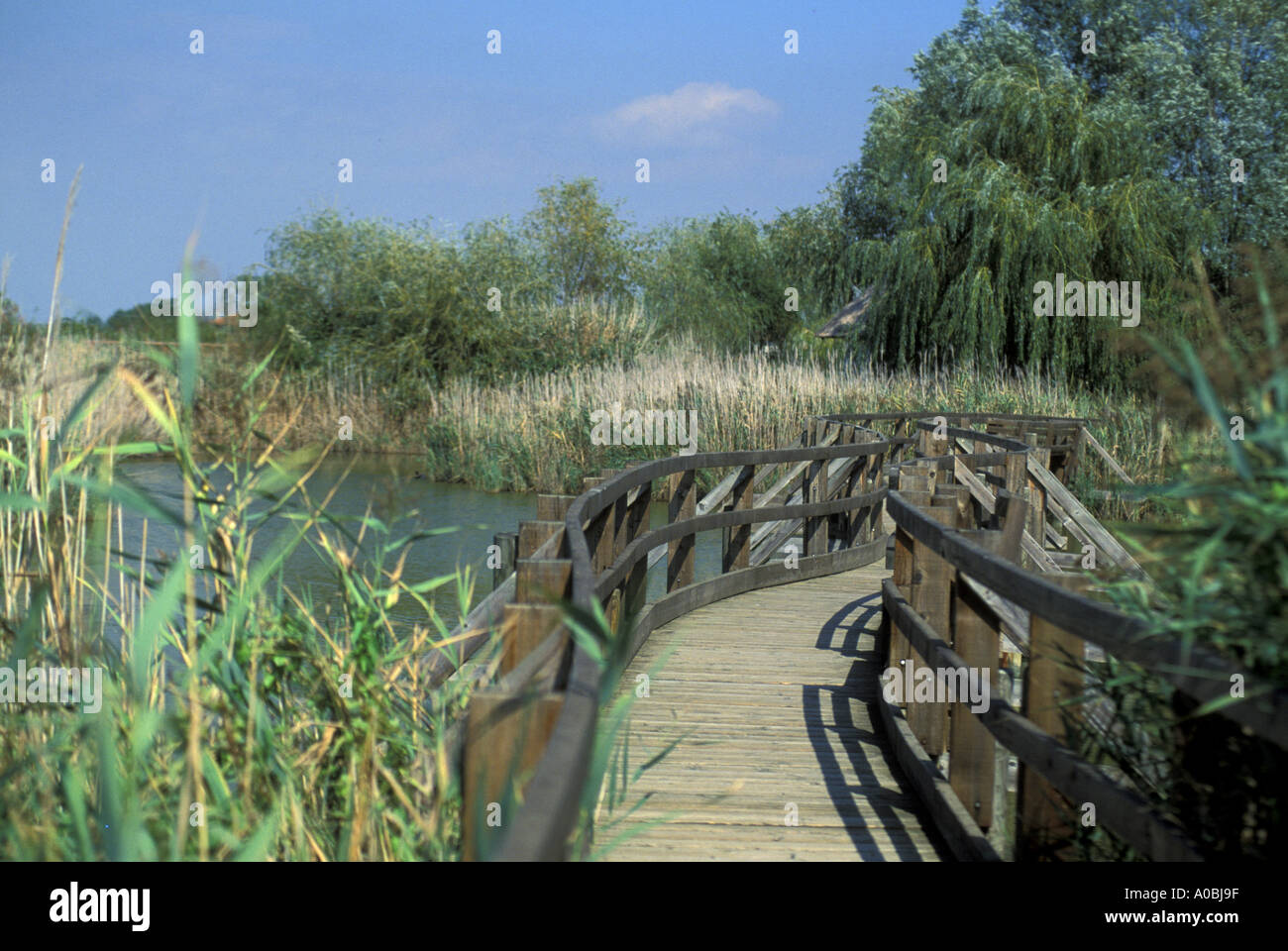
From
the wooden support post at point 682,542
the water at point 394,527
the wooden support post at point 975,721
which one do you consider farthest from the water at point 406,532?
the wooden support post at point 975,721

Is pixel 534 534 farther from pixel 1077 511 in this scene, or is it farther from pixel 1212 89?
pixel 1212 89

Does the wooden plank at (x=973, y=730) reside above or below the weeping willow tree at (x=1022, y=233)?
below

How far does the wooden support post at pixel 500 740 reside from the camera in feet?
5.98

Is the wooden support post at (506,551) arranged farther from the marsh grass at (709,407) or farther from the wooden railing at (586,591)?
the marsh grass at (709,407)

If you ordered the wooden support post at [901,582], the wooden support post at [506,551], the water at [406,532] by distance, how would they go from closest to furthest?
the wooden support post at [901,582], the water at [406,532], the wooden support post at [506,551]

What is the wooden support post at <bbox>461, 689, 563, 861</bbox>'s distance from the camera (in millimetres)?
1824

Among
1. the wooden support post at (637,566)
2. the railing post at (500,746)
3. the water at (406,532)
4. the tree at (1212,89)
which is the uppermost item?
the tree at (1212,89)

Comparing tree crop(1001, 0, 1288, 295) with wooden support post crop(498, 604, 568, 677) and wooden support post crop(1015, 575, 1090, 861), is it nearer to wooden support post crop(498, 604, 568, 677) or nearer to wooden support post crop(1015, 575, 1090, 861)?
wooden support post crop(1015, 575, 1090, 861)

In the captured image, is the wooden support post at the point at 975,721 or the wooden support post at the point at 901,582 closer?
the wooden support post at the point at 975,721

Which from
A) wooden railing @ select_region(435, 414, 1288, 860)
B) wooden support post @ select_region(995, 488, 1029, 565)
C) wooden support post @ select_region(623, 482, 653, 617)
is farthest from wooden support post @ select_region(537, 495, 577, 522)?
wooden support post @ select_region(995, 488, 1029, 565)

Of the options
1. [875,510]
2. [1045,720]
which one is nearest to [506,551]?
[1045,720]

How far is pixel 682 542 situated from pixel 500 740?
19.4ft

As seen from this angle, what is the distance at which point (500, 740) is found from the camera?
1.89 m
